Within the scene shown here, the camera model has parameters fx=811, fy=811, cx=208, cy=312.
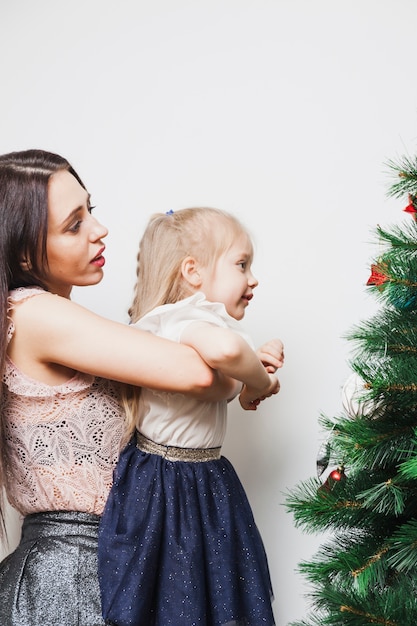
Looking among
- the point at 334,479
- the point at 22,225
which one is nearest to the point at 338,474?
the point at 334,479

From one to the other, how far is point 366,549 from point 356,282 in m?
0.89

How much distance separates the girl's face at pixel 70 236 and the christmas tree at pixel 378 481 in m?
0.53

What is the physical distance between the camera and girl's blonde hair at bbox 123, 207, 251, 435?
1.57 m

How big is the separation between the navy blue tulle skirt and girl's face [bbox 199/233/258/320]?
0.33m

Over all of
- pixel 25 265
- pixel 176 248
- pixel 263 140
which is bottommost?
pixel 25 265

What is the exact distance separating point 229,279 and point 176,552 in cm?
53

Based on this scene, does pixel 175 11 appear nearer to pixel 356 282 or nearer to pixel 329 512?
pixel 356 282

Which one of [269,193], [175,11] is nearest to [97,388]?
[269,193]

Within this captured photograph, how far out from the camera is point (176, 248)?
159 centimetres

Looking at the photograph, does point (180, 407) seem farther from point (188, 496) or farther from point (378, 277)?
point (378, 277)

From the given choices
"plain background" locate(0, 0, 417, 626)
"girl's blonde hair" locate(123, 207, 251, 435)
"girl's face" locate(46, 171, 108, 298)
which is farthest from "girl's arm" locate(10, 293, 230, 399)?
"plain background" locate(0, 0, 417, 626)

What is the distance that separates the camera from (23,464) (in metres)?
1.43

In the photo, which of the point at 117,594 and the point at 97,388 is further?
the point at 97,388

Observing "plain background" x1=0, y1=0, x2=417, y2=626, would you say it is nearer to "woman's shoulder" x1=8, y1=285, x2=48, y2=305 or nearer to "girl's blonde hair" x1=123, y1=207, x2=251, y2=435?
"girl's blonde hair" x1=123, y1=207, x2=251, y2=435
